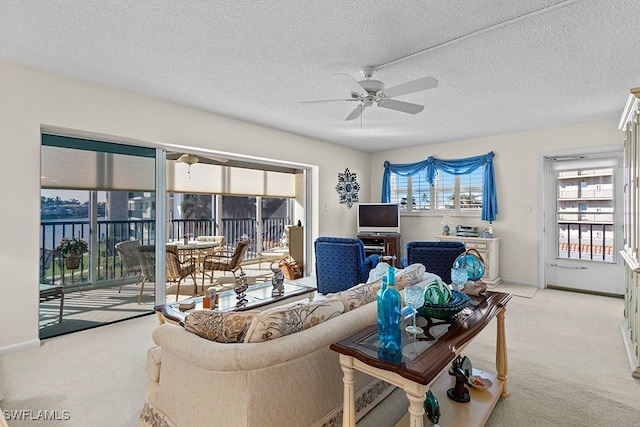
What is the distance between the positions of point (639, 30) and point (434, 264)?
2.68 m

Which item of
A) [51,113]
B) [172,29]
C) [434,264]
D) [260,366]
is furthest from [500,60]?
[51,113]

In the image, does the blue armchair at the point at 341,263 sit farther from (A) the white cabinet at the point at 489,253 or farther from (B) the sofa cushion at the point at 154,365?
(B) the sofa cushion at the point at 154,365

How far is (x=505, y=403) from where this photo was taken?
208 cm

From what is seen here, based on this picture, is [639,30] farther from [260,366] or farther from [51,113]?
[51,113]

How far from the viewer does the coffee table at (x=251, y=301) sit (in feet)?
8.74

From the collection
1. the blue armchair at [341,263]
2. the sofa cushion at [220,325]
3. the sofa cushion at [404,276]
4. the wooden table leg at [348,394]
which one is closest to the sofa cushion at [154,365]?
the sofa cushion at [220,325]

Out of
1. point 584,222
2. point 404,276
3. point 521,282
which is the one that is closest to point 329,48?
point 404,276

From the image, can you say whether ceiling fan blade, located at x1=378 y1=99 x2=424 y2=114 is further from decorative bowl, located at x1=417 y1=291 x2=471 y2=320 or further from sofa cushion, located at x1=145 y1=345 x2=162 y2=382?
sofa cushion, located at x1=145 y1=345 x2=162 y2=382

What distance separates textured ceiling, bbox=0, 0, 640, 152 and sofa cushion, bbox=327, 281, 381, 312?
181 centimetres

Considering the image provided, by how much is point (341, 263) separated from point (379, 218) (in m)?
2.45

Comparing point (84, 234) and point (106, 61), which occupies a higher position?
point (106, 61)

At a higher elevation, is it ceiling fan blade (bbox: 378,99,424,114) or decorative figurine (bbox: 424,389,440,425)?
ceiling fan blade (bbox: 378,99,424,114)

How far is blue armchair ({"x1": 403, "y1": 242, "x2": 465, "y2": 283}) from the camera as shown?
12.7ft

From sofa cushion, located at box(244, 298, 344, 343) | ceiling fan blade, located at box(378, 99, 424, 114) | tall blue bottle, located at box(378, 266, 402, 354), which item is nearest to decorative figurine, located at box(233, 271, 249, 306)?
sofa cushion, located at box(244, 298, 344, 343)
